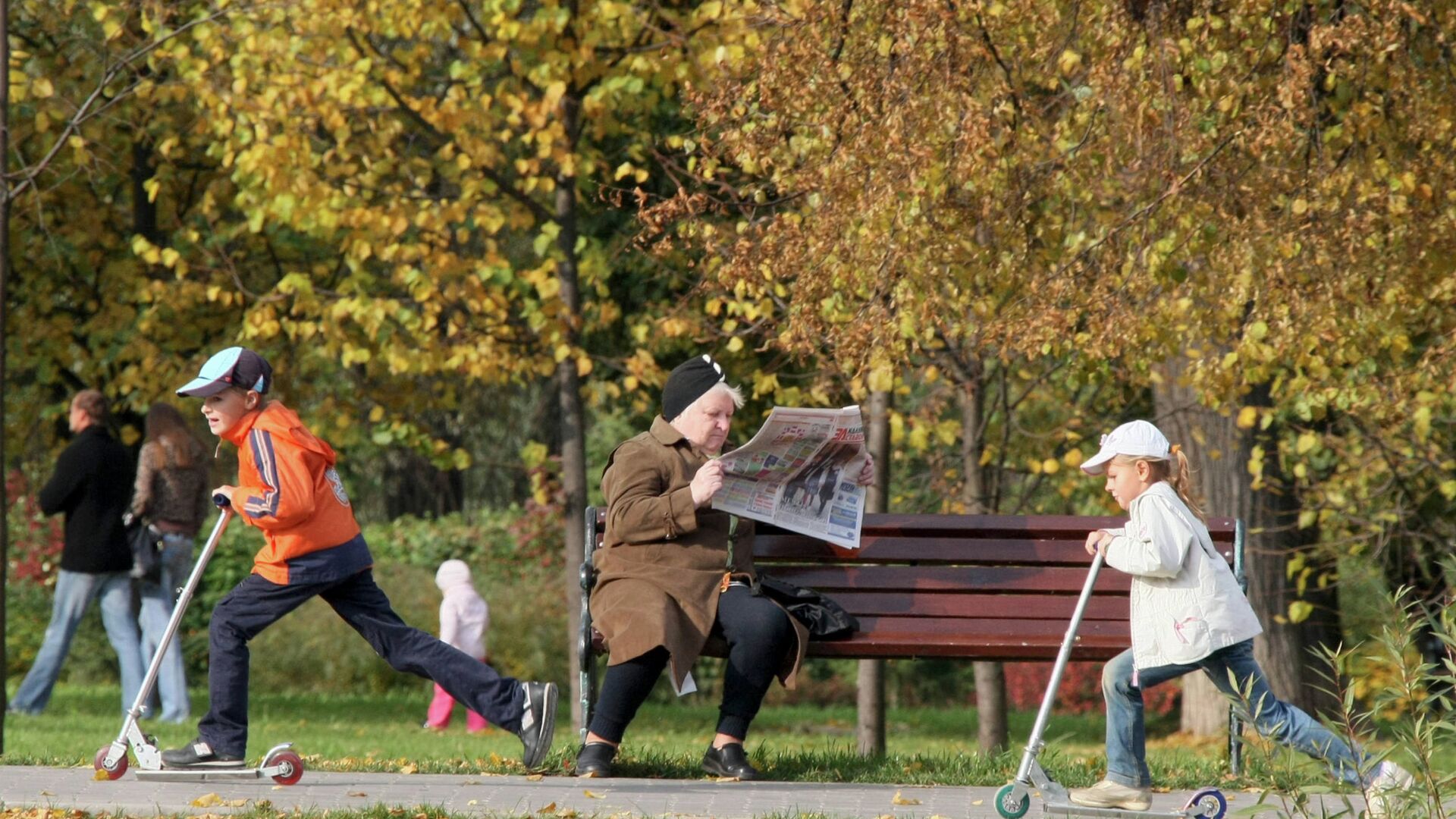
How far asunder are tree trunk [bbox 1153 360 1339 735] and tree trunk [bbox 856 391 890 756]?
236cm

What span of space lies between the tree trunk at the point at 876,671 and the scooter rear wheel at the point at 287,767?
409 centimetres

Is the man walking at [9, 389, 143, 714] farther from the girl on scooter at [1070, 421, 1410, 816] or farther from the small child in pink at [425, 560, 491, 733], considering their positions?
the girl on scooter at [1070, 421, 1410, 816]

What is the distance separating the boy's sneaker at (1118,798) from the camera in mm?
5668

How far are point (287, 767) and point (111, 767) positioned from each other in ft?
1.99

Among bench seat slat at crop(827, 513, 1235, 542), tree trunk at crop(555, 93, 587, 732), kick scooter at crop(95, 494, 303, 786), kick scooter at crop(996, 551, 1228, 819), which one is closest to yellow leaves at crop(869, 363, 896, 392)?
bench seat slat at crop(827, 513, 1235, 542)

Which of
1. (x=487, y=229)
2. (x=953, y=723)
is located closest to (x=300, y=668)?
(x=953, y=723)

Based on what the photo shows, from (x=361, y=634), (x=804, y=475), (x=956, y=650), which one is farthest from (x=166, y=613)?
(x=956, y=650)

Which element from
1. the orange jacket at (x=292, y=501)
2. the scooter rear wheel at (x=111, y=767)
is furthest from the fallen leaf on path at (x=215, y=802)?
the orange jacket at (x=292, y=501)

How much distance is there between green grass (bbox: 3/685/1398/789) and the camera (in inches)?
256

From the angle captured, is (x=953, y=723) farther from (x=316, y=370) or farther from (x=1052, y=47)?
(x=1052, y=47)

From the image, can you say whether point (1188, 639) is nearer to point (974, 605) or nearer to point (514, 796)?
point (974, 605)

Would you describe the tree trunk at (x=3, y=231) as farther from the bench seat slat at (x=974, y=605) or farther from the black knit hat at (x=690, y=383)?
Result: the bench seat slat at (x=974, y=605)

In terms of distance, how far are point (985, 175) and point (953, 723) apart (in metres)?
8.78

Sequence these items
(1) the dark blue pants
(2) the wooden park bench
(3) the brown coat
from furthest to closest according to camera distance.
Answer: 1. (2) the wooden park bench
2. (3) the brown coat
3. (1) the dark blue pants
